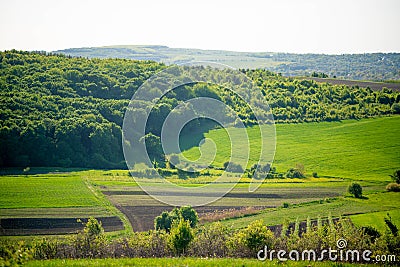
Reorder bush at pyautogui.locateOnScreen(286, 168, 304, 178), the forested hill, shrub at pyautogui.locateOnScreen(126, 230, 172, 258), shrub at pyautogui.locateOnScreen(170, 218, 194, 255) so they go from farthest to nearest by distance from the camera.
A: the forested hill, bush at pyautogui.locateOnScreen(286, 168, 304, 178), shrub at pyautogui.locateOnScreen(126, 230, 172, 258), shrub at pyautogui.locateOnScreen(170, 218, 194, 255)

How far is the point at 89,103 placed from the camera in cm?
8888

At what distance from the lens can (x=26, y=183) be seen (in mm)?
58938

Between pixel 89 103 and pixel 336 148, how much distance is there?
135 ft

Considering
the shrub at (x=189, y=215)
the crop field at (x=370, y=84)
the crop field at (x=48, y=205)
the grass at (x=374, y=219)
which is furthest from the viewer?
the crop field at (x=370, y=84)

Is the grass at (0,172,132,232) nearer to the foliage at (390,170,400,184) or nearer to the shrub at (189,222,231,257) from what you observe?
the shrub at (189,222,231,257)

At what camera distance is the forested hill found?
2940 inches

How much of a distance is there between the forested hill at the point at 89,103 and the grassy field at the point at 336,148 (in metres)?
4.79

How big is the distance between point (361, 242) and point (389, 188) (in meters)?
34.5

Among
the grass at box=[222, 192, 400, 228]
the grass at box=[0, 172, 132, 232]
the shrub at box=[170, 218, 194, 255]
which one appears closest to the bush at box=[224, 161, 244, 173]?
the grass at box=[222, 192, 400, 228]

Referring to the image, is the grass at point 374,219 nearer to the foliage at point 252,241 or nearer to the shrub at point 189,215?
the shrub at point 189,215

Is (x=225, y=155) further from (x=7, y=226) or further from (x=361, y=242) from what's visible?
(x=361, y=242)

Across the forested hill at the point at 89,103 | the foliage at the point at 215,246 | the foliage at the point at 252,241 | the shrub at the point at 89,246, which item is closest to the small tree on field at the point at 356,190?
the foliage at the point at 215,246

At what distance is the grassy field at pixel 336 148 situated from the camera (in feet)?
235

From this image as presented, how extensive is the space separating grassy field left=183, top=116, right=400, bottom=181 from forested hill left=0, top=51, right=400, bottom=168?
4.79 meters
